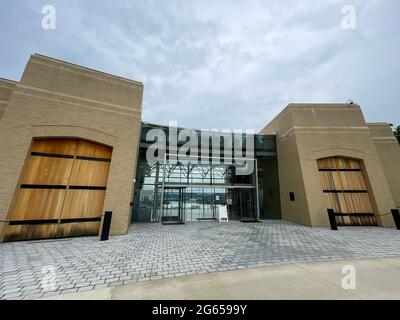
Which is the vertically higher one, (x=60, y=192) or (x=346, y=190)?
(x=346, y=190)

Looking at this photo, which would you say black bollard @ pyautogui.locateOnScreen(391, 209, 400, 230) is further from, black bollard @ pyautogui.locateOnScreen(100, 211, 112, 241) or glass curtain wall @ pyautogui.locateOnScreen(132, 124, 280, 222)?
black bollard @ pyautogui.locateOnScreen(100, 211, 112, 241)

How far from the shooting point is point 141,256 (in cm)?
495

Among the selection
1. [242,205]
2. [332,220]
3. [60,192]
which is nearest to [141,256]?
[60,192]

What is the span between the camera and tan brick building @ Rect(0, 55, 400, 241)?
6.89m

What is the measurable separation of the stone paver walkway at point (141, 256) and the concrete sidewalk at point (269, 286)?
351 mm

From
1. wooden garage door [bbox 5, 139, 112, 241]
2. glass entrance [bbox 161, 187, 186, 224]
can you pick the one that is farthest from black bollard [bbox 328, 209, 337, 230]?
wooden garage door [bbox 5, 139, 112, 241]

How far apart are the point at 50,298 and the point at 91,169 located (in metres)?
6.26

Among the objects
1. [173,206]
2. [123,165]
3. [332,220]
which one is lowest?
[332,220]

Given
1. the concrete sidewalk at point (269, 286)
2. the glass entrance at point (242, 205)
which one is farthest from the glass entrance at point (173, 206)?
the concrete sidewalk at point (269, 286)

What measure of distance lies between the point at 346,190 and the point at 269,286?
10.9 metres

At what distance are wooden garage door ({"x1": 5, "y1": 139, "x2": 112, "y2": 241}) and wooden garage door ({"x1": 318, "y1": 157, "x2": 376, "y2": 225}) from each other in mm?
13456

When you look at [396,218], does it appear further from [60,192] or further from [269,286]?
[60,192]

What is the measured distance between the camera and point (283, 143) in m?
12.7
